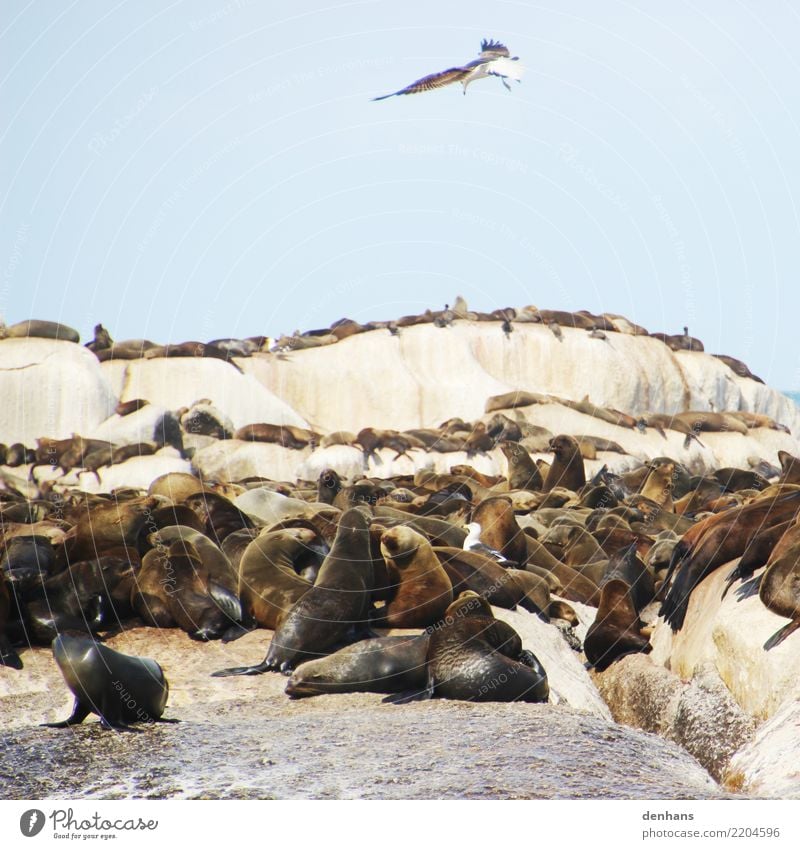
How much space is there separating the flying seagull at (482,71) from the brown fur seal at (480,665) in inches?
148

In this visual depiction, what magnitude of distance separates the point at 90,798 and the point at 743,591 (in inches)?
170

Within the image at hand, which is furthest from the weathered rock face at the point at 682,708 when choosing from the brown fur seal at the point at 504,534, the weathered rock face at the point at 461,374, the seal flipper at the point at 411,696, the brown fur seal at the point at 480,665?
the weathered rock face at the point at 461,374

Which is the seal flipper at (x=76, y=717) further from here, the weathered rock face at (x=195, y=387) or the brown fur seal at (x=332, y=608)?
the weathered rock face at (x=195, y=387)

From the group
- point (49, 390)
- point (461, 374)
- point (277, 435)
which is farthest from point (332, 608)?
point (461, 374)

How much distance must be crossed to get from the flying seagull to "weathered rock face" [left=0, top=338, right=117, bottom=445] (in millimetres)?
16814

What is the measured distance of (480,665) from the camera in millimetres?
6949

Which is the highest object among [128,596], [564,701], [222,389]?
[222,389]

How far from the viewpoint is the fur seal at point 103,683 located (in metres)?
5.89

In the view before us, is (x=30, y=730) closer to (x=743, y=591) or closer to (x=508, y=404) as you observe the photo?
(x=743, y=591)

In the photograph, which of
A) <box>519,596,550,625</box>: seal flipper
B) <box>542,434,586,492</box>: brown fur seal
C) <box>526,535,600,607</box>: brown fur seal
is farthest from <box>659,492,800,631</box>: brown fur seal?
<box>542,434,586,492</box>: brown fur seal

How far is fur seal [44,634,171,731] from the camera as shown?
5.89 metres

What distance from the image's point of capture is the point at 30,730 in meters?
5.87

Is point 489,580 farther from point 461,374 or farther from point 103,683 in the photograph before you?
point 461,374

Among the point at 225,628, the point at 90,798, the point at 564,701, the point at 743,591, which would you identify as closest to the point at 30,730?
the point at 90,798
